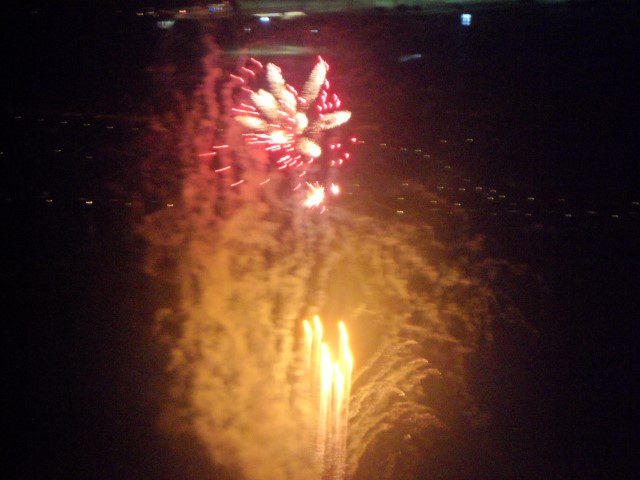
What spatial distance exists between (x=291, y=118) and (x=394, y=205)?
70.4 inches

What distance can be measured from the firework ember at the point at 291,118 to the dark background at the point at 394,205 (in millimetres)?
304

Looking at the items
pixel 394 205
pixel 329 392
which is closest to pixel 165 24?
pixel 394 205

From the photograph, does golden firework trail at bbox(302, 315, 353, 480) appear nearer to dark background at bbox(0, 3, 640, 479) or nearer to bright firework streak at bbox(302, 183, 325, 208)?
dark background at bbox(0, 3, 640, 479)

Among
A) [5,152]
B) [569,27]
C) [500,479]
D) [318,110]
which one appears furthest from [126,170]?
[569,27]

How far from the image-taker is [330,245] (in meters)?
5.25

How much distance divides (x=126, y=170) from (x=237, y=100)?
5.38ft

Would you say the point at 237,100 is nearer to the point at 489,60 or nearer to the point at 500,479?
the point at 489,60

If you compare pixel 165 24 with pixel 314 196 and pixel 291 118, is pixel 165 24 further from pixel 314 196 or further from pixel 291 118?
pixel 314 196

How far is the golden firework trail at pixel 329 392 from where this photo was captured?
3607 mm

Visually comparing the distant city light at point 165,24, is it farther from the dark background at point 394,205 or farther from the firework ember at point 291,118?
the firework ember at point 291,118

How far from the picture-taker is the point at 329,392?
3895 millimetres

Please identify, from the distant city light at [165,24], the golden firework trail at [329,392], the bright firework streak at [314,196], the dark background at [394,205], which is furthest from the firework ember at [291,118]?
the golden firework trail at [329,392]

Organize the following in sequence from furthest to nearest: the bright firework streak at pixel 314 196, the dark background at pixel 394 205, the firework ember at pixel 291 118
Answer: the firework ember at pixel 291 118, the bright firework streak at pixel 314 196, the dark background at pixel 394 205

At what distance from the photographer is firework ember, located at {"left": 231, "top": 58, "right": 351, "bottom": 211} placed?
6.67 meters
